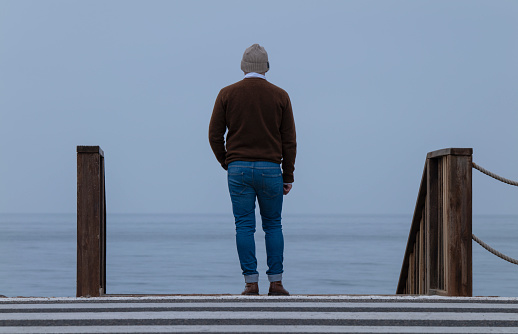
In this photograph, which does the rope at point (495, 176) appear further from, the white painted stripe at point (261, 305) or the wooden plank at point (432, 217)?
the white painted stripe at point (261, 305)

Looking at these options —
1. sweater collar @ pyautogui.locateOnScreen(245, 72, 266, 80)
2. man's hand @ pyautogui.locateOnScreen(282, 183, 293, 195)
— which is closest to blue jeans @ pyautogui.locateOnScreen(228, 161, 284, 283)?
man's hand @ pyautogui.locateOnScreen(282, 183, 293, 195)

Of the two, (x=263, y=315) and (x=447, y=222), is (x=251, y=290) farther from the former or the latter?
(x=447, y=222)

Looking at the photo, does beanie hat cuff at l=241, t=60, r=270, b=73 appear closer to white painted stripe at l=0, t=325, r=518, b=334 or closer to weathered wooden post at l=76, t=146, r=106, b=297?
weathered wooden post at l=76, t=146, r=106, b=297

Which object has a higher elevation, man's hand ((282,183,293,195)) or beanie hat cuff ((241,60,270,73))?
beanie hat cuff ((241,60,270,73))

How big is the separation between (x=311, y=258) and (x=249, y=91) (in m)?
48.8

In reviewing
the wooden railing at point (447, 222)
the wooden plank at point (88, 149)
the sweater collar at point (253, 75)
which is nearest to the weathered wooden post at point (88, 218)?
the wooden plank at point (88, 149)

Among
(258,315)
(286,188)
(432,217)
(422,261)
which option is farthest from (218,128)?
(422,261)

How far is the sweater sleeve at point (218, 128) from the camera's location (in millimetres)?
5668

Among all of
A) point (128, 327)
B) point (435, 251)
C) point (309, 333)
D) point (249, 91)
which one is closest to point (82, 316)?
point (128, 327)

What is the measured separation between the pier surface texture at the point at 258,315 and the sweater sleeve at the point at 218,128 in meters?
1.09

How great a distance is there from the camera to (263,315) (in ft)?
14.7

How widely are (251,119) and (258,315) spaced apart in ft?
5.32

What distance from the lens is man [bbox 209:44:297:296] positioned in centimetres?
559

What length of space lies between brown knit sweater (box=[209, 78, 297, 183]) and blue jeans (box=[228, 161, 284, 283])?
80 millimetres
